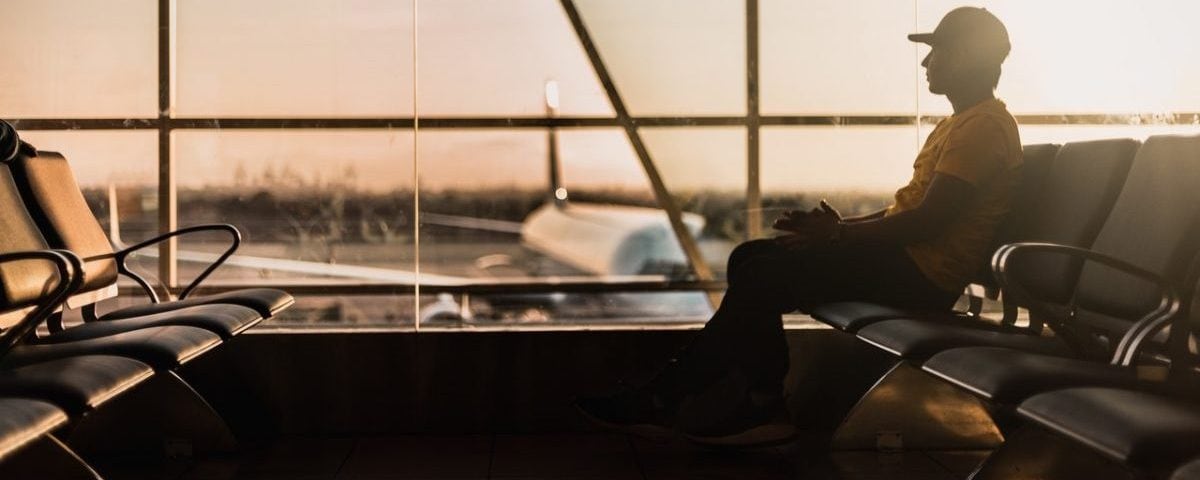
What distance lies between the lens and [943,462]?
133 inches

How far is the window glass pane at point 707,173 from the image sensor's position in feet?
13.3

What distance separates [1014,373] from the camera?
2.08 meters

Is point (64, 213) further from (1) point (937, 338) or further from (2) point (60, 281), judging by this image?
(1) point (937, 338)

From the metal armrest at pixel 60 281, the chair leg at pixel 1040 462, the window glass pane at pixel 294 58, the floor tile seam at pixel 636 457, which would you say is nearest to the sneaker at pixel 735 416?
the floor tile seam at pixel 636 457

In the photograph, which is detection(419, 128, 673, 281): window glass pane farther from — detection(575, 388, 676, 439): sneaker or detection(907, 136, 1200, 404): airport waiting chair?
detection(907, 136, 1200, 404): airport waiting chair

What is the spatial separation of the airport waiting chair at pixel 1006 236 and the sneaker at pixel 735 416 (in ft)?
0.88

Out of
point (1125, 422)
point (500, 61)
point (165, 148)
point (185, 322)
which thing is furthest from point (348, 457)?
point (1125, 422)

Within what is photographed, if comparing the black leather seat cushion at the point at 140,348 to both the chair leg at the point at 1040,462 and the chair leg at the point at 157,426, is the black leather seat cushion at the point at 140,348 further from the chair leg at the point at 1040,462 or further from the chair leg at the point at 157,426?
the chair leg at the point at 1040,462

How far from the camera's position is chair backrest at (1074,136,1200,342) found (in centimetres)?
259

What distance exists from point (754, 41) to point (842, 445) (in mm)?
1341

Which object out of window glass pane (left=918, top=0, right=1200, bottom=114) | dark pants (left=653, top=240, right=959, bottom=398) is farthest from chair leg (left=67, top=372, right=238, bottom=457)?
window glass pane (left=918, top=0, right=1200, bottom=114)

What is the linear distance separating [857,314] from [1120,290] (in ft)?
1.98

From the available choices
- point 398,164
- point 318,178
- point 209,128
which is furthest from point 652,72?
point 209,128

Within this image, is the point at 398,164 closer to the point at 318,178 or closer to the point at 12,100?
the point at 318,178
